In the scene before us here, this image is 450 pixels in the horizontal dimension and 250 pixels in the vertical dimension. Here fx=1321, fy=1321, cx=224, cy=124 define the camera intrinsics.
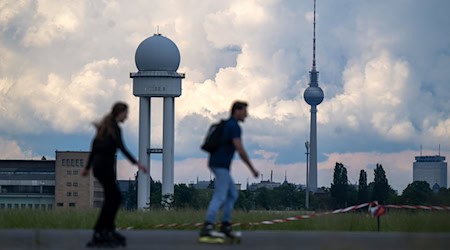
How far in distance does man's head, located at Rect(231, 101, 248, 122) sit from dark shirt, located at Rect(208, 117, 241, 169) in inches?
4.1

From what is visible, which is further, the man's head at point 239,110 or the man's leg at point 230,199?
the man's leg at point 230,199

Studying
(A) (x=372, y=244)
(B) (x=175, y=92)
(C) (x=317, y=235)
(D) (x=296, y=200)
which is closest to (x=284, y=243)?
(A) (x=372, y=244)

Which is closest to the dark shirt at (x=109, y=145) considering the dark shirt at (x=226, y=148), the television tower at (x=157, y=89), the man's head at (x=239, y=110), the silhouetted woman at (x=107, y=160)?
the silhouetted woman at (x=107, y=160)

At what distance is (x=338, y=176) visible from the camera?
183750mm

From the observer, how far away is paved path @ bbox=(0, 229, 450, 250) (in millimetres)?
18469

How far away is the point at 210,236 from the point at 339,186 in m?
158

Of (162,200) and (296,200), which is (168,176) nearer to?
(162,200)

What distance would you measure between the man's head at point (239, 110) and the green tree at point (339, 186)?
139 metres

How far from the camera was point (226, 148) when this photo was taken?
19141 mm

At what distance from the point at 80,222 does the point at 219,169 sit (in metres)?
9.69

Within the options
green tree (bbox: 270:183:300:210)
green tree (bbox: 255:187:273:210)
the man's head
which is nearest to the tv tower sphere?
green tree (bbox: 255:187:273:210)

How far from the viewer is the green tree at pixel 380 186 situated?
156 meters

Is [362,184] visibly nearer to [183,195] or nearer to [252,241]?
[183,195]

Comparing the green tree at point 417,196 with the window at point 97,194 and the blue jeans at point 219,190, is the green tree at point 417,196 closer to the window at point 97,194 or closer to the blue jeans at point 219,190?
the window at point 97,194
